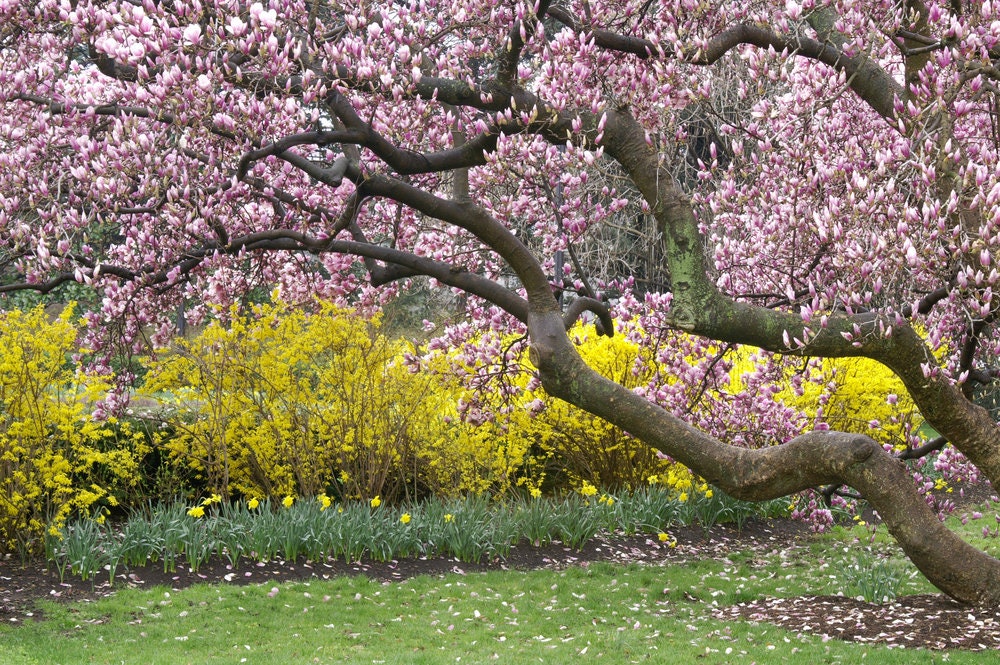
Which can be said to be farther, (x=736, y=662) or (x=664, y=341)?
(x=664, y=341)

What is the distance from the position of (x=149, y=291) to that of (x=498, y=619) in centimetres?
339

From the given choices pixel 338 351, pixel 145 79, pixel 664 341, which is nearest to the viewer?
pixel 145 79

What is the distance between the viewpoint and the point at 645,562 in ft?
28.2

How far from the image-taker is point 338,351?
9.18m

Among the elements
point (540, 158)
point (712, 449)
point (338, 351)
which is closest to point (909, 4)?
point (540, 158)

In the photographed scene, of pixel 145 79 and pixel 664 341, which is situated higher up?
pixel 664 341

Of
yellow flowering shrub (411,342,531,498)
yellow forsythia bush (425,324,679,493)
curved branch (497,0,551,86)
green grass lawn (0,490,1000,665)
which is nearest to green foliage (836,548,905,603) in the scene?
green grass lawn (0,490,1000,665)

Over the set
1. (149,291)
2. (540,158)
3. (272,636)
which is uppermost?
(540,158)

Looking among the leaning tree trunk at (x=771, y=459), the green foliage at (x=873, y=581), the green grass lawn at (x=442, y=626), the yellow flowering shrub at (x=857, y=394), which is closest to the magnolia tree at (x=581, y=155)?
the leaning tree trunk at (x=771, y=459)

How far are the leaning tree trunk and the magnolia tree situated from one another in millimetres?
14

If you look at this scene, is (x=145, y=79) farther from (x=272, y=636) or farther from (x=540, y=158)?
(x=272, y=636)

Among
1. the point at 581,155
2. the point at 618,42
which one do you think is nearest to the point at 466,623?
the point at 581,155

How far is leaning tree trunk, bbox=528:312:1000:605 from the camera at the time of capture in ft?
18.5

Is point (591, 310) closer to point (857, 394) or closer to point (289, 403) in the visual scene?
point (289, 403)
